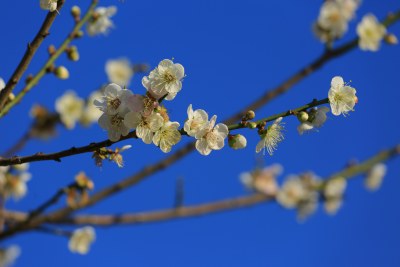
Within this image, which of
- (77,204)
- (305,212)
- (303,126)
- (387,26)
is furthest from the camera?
(305,212)

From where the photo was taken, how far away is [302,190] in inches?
193

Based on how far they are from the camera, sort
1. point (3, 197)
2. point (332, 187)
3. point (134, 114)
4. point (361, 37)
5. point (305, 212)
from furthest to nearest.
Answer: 1. point (305, 212)
2. point (332, 187)
3. point (361, 37)
4. point (3, 197)
5. point (134, 114)

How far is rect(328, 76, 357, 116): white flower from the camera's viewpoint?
1628mm

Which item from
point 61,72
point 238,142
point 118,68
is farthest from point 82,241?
point 238,142

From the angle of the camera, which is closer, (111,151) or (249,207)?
(111,151)

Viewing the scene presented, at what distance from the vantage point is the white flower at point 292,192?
478 cm

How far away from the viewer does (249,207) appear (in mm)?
3795

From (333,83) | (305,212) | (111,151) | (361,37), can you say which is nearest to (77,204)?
(111,151)

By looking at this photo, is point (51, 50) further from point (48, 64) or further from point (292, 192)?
point (292, 192)

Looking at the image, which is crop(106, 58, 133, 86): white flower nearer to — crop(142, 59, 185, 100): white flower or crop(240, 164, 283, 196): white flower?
crop(240, 164, 283, 196): white flower

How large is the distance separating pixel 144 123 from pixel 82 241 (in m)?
3.45

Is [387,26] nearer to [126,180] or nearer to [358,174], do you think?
[358,174]

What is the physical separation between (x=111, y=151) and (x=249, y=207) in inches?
101

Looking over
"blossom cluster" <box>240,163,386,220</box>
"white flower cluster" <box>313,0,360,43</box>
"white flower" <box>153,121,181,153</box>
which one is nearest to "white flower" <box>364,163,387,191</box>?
"blossom cluster" <box>240,163,386,220</box>
